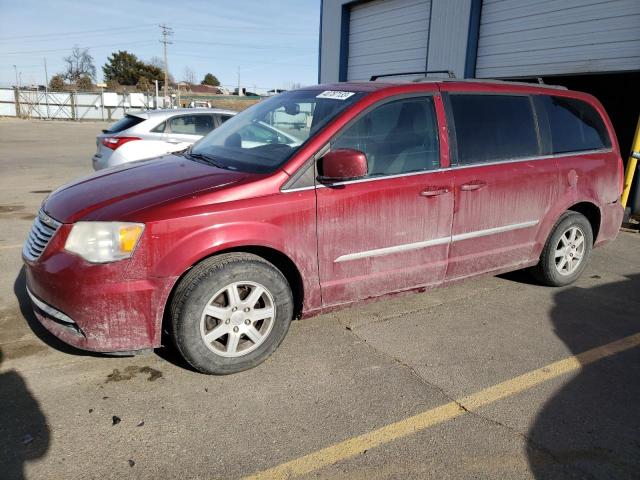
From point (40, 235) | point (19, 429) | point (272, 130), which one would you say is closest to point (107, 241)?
point (40, 235)

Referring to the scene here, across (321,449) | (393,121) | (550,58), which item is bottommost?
(321,449)

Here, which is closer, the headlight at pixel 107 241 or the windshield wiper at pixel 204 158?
the headlight at pixel 107 241

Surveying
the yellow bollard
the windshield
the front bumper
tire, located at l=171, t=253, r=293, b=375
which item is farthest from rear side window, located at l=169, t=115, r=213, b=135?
the yellow bollard

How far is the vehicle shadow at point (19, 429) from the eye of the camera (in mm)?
2312

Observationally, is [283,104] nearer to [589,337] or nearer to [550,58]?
[589,337]

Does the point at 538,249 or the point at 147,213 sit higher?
the point at 147,213

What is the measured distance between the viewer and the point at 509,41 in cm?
990

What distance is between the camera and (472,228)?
3934 mm

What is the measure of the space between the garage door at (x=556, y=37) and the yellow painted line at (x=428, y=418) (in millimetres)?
6394

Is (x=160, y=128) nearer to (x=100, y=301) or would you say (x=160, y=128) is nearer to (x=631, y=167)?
(x=100, y=301)

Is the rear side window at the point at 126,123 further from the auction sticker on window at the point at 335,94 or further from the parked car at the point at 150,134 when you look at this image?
the auction sticker on window at the point at 335,94

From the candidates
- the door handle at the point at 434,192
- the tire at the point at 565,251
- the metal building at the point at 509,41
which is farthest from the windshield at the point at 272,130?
the metal building at the point at 509,41

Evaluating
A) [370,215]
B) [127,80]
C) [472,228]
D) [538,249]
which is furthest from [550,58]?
[127,80]

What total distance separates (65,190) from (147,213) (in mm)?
959
